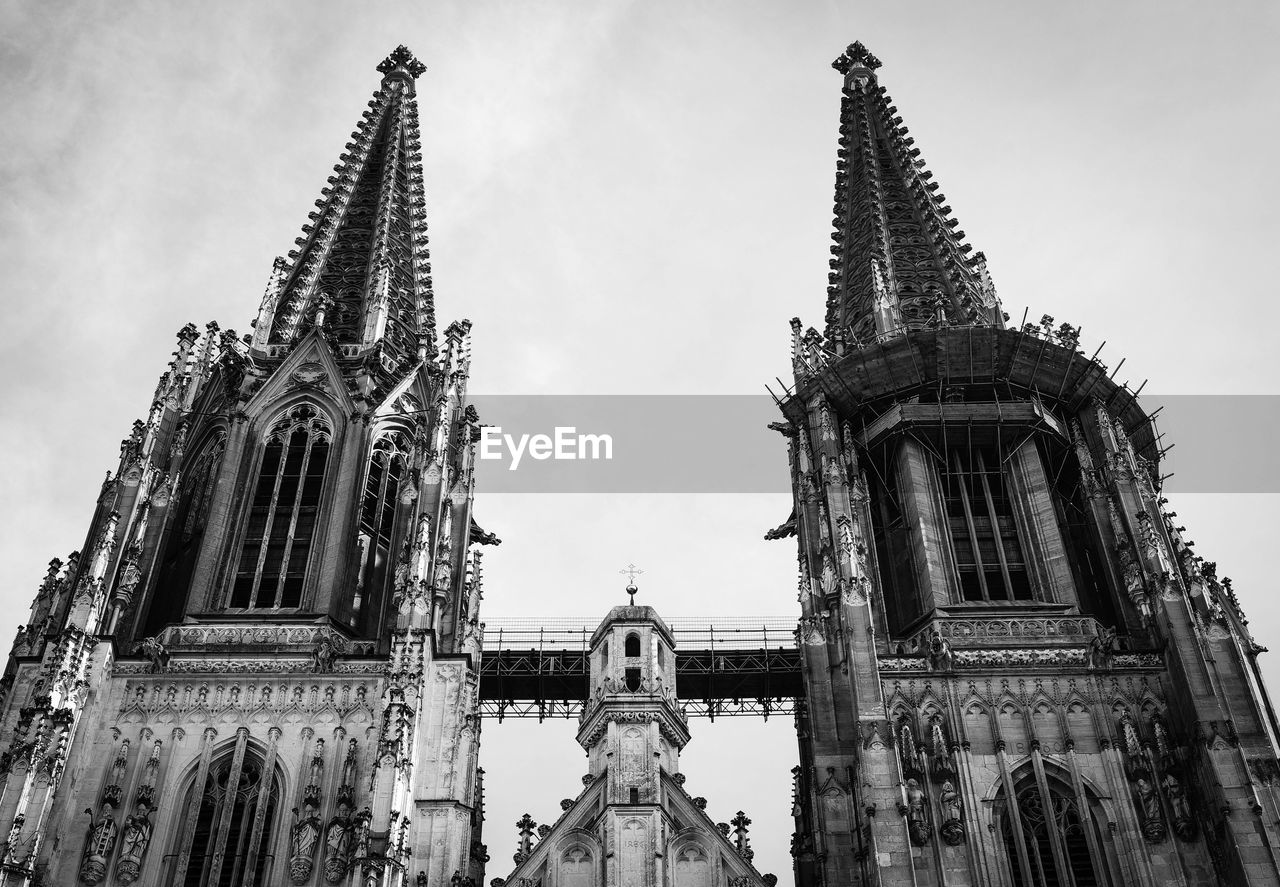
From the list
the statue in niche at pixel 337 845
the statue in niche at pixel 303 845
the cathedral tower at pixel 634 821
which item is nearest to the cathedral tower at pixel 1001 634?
the cathedral tower at pixel 634 821

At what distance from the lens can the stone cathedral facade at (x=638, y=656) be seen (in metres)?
34.6

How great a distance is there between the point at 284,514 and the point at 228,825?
36.4ft

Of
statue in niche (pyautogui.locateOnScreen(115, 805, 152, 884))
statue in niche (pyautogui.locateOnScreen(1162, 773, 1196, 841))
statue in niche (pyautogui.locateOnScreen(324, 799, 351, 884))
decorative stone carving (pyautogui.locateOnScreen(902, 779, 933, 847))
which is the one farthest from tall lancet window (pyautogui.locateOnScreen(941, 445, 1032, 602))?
statue in niche (pyautogui.locateOnScreen(115, 805, 152, 884))

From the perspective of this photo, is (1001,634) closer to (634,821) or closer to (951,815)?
(951,815)

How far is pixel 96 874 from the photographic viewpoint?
33.6 meters

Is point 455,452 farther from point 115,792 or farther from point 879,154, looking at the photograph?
point 879,154

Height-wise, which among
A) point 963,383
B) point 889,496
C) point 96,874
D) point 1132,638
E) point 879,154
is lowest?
point 96,874

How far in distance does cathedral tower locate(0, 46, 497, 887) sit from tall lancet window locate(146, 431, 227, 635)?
0.08 metres

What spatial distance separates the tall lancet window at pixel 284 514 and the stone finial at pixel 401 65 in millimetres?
33493

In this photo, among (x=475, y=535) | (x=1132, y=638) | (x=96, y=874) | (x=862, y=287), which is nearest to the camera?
(x=96, y=874)

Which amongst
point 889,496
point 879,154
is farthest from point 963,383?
point 879,154

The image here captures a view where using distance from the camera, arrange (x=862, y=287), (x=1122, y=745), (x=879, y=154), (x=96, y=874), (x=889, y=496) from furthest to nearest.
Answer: (x=879, y=154)
(x=862, y=287)
(x=889, y=496)
(x=1122, y=745)
(x=96, y=874)

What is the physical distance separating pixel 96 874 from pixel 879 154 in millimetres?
45272

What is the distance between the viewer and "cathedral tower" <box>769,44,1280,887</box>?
3462 centimetres
